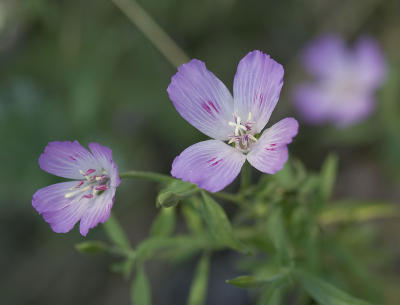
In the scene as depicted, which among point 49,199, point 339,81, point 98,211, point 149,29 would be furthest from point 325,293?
point 339,81

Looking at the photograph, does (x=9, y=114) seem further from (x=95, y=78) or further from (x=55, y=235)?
(x=55, y=235)

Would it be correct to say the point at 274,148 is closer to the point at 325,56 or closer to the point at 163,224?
the point at 163,224

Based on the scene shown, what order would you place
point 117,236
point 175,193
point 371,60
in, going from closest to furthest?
point 175,193 → point 117,236 → point 371,60

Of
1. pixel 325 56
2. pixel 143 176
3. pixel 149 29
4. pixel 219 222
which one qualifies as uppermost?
pixel 149 29

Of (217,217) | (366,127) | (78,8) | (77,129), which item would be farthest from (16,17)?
(366,127)

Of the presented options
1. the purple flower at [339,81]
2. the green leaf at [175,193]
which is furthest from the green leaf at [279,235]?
the purple flower at [339,81]

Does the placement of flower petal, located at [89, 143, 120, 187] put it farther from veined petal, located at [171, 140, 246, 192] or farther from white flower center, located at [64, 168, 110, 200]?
veined petal, located at [171, 140, 246, 192]
